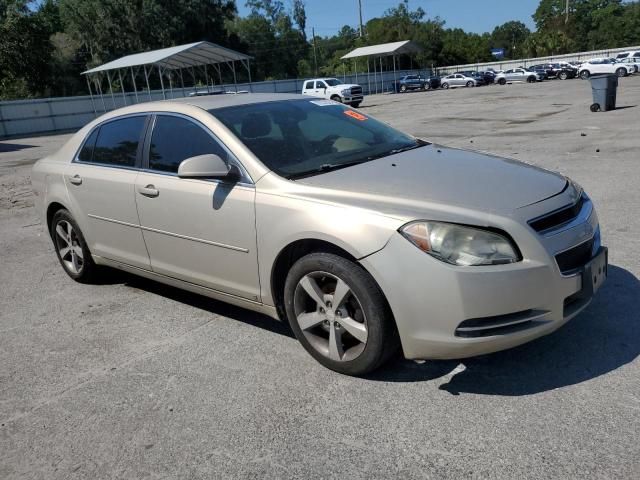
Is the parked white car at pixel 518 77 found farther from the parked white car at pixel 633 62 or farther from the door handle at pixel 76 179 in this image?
the door handle at pixel 76 179

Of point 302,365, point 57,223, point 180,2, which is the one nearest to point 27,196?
point 57,223

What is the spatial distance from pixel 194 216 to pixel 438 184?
5.22 feet

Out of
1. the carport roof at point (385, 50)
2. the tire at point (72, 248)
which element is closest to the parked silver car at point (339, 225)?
the tire at point (72, 248)

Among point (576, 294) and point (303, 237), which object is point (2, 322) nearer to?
point (303, 237)

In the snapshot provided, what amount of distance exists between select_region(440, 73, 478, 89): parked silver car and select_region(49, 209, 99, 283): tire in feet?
166

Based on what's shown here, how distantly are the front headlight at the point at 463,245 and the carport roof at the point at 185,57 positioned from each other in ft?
96.6

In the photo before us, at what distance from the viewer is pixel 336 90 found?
34.5 metres

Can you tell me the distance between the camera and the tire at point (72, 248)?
4938mm

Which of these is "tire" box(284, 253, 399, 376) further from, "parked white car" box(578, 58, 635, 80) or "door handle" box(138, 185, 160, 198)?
"parked white car" box(578, 58, 635, 80)

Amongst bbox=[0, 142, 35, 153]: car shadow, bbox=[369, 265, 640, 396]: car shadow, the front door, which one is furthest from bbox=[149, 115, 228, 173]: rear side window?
bbox=[0, 142, 35, 153]: car shadow

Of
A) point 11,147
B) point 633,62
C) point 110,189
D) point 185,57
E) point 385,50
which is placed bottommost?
point 11,147

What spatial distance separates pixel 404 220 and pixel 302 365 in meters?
1.16

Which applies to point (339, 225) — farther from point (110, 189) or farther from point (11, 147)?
point (11, 147)

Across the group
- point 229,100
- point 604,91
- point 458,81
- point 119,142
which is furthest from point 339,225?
point 458,81
